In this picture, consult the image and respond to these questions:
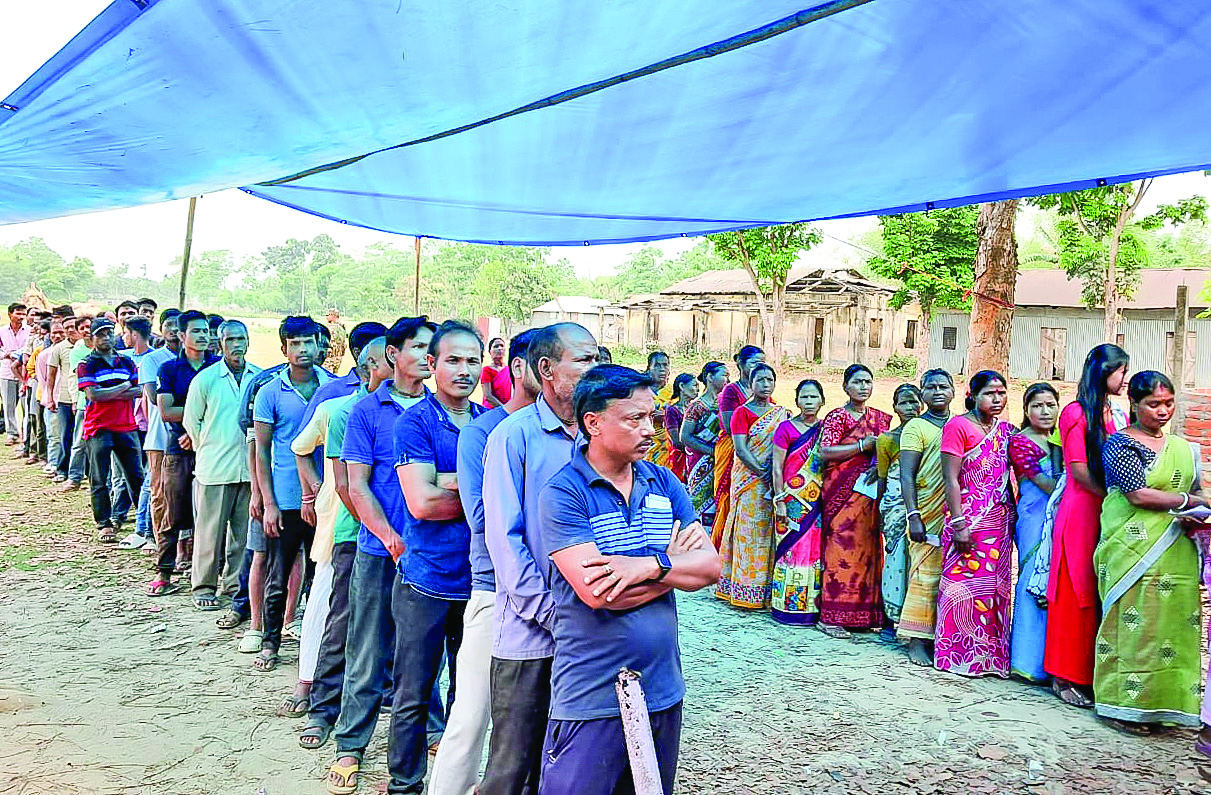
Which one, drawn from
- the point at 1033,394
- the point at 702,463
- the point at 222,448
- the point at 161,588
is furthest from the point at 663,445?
the point at 161,588

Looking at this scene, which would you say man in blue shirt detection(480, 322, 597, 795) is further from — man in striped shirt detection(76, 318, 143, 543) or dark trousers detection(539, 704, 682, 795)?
man in striped shirt detection(76, 318, 143, 543)

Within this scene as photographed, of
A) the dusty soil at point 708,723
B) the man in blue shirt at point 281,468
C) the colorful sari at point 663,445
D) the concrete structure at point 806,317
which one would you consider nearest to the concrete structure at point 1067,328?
the concrete structure at point 806,317

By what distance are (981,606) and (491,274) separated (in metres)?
37.3

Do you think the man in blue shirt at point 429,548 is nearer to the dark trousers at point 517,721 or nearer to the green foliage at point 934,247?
the dark trousers at point 517,721

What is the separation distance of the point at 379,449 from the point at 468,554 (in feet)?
1.92

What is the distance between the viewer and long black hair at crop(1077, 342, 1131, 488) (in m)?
4.33

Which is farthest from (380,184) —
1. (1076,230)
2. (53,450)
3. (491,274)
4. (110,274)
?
(110,274)

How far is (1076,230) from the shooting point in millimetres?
21969

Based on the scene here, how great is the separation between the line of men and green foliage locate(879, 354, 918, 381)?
92.5 ft

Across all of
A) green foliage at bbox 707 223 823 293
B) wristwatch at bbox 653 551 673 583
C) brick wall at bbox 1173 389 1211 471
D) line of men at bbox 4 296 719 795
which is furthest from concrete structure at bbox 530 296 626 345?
wristwatch at bbox 653 551 673 583

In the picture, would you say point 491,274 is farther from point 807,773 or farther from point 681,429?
point 807,773

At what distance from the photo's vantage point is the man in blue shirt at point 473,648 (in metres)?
2.88

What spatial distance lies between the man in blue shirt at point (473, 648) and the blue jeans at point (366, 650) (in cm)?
66

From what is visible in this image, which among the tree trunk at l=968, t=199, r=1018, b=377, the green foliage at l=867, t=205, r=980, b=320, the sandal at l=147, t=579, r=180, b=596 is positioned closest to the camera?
the sandal at l=147, t=579, r=180, b=596
